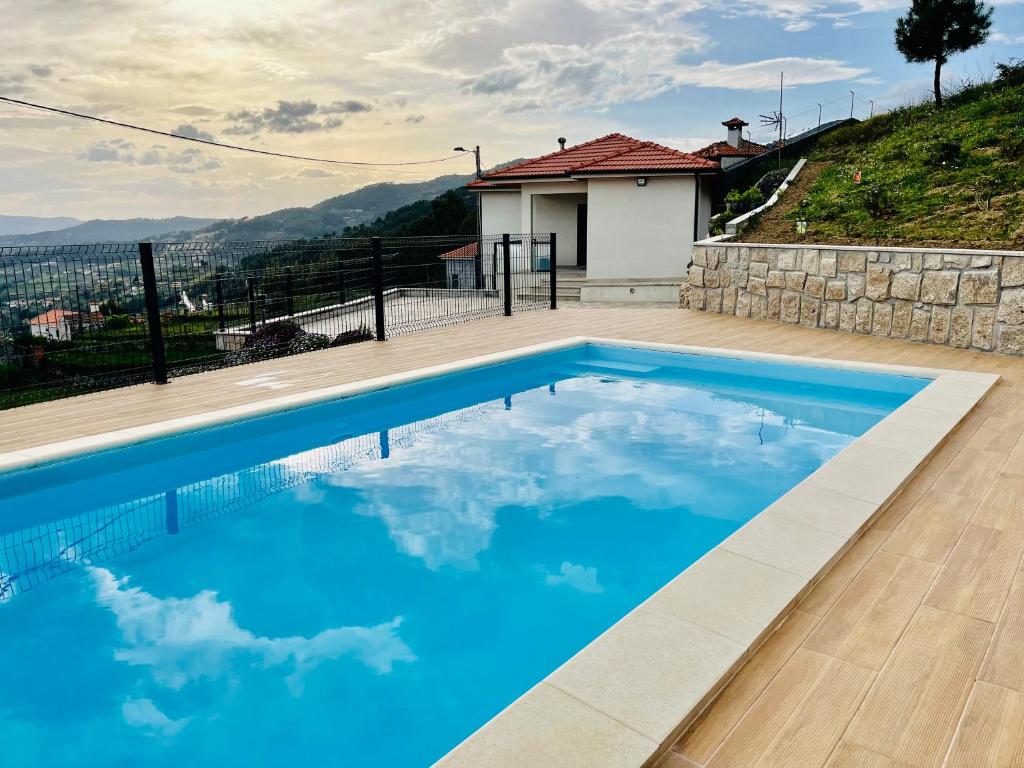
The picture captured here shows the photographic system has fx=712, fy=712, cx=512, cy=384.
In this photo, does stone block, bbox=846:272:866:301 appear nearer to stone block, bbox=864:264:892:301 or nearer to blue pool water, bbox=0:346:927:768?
stone block, bbox=864:264:892:301

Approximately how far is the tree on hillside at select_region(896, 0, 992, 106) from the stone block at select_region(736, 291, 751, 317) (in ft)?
49.6

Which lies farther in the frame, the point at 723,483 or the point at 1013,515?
the point at 723,483

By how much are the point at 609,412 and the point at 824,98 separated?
2263 centimetres

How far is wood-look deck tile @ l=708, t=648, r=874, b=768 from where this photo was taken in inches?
90.8

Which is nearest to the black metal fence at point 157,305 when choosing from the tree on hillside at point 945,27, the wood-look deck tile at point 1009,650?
the wood-look deck tile at point 1009,650

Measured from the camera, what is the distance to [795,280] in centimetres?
1120

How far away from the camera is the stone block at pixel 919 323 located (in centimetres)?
970

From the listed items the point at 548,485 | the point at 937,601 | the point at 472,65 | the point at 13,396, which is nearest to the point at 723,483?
the point at 548,485

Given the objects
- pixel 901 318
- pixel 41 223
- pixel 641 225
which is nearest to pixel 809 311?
pixel 901 318

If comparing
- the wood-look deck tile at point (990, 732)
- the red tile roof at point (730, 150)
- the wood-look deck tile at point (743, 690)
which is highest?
the red tile roof at point (730, 150)

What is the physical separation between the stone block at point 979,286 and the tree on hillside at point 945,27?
16.3 metres

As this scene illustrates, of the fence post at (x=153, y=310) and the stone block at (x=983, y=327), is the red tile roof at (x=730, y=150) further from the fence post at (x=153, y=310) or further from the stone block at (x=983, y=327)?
the fence post at (x=153, y=310)

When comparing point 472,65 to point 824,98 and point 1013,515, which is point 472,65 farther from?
point 1013,515

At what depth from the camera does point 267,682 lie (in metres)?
3.32
